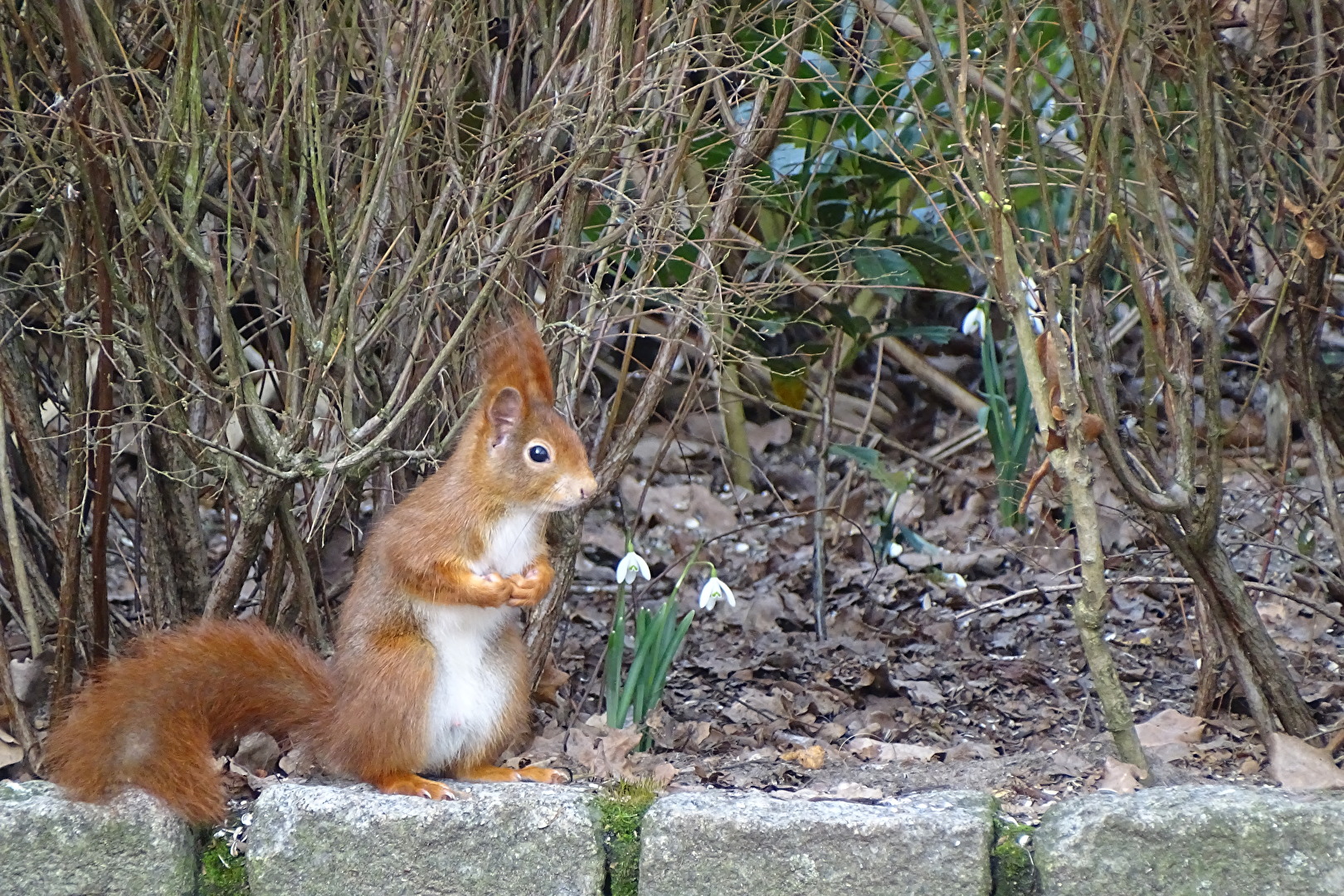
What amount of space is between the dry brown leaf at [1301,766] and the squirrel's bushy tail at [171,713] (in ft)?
5.49

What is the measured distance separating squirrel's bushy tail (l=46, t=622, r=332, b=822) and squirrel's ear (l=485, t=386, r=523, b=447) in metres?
0.53

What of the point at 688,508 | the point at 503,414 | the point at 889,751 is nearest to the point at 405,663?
the point at 503,414

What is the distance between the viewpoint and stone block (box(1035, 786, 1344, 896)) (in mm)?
2406

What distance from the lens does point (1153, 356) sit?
2654mm

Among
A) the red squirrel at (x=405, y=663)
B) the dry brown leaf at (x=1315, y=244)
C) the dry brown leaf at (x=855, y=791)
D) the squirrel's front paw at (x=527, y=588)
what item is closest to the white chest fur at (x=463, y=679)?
the red squirrel at (x=405, y=663)

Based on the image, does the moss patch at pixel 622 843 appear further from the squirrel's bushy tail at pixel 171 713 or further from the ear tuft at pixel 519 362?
the ear tuft at pixel 519 362

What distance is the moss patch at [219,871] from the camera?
8.80 feet

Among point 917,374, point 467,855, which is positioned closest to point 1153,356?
point 467,855

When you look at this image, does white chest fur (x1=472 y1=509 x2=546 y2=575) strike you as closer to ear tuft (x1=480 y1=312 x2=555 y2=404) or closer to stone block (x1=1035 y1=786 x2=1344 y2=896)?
ear tuft (x1=480 y1=312 x2=555 y2=404)

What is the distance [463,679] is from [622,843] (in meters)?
0.39

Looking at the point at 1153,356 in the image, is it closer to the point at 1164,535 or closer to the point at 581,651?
the point at 1164,535

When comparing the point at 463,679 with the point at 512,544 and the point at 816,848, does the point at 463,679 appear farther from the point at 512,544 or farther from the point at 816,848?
the point at 816,848

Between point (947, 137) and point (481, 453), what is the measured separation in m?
2.67

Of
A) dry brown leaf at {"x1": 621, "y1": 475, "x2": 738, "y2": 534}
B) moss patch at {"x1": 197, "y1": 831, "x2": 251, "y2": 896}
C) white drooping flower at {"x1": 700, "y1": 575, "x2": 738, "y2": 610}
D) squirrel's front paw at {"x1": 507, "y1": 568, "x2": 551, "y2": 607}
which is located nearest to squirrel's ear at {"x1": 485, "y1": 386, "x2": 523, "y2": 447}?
squirrel's front paw at {"x1": 507, "y1": 568, "x2": 551, "y2": 607}
